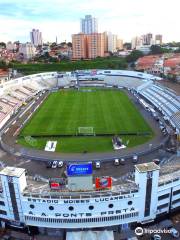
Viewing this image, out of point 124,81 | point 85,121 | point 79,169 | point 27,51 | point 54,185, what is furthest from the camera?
point 27,51

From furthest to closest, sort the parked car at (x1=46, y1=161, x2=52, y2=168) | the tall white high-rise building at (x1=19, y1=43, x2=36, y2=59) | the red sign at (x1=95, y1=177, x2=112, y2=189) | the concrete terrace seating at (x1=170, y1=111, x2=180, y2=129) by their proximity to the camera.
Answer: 1. the tall white high-rise building at (x1=19, y1=43, x2=36, y2=59)
2. the concrete terrace seating at (x1=170, y1=111, x2=180, y2=129)
3. the parked car at (x1=46, y1=161, x2=52, y2=168)
4. the red sign at (x1=95, y1=177, x2=112, y2=189)

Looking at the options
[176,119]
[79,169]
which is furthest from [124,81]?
[79,169]

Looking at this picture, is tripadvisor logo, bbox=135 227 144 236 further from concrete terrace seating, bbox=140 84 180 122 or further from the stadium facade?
concrete terrace seating, bbox=140 84 180 122

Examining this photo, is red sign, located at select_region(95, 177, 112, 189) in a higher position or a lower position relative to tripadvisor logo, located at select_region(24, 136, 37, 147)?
higher

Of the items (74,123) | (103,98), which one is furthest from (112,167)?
(103,98)

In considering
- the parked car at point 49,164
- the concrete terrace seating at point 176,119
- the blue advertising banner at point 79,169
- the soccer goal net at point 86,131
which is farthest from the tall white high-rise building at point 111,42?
the blue advertising banner at point 79,169

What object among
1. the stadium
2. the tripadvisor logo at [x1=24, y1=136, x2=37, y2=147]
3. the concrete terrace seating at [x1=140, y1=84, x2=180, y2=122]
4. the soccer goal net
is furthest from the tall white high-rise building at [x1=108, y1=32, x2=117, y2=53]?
the tripadvisor logo at [x1=24, y1=136, x2=37, y2=147]

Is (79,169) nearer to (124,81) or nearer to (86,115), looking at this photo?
(86,115)
